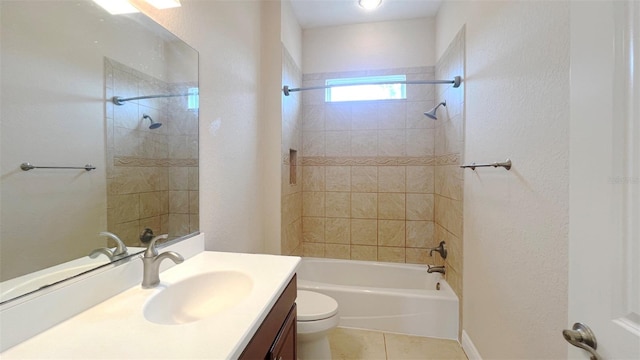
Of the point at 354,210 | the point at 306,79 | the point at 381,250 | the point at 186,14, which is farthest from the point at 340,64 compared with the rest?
the point at 381,250

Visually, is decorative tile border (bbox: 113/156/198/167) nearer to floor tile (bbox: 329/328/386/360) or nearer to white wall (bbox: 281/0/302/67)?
white wall (bbox: 281/0/302/67)

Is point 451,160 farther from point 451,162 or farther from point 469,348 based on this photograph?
point 469,348

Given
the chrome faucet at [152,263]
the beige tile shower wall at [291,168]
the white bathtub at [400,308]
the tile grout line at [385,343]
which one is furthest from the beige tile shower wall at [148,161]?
the tile grout line at [385,343]

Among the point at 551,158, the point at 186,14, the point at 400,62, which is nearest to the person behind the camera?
the point at 551,158

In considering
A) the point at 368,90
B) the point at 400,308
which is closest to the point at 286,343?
the point at 400,308

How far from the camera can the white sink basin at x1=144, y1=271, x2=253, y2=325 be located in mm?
925

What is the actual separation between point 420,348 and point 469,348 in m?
0.32

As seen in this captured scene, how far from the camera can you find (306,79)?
2.87 metres

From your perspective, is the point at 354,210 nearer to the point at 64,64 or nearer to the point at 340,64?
the point at 340,64

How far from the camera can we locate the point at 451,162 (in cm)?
214

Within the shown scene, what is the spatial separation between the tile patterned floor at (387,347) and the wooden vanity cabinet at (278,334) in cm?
84

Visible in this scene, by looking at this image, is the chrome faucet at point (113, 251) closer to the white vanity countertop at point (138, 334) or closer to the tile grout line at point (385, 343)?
the white vanity countertop at point (138, 334)

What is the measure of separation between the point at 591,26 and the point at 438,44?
2242mm

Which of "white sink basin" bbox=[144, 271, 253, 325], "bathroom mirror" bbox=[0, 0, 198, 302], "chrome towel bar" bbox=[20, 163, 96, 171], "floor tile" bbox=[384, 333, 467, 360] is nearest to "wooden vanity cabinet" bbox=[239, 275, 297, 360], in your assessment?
"white sink basin" bbox=[144, 271, 253, 325]
